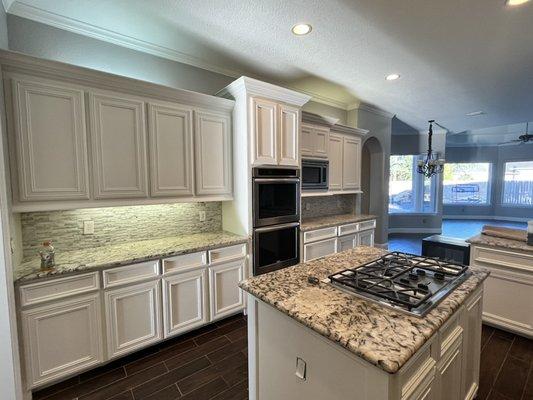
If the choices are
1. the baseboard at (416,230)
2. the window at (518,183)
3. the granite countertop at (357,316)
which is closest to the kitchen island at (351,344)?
the granite countertop at (357,316)

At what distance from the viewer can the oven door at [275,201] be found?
2.95 metres

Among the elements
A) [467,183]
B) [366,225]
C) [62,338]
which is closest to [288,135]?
Answer: [366,225]

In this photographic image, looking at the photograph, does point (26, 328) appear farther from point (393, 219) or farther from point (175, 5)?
point (393, 219)

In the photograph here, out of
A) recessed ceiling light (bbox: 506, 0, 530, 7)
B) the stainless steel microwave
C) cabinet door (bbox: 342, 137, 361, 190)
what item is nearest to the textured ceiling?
recessed ceiling light (bbox: 506, 0, 530, 7)

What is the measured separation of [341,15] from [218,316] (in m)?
3.13

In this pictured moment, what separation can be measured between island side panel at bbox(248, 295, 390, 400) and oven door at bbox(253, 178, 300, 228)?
1559 millimetres

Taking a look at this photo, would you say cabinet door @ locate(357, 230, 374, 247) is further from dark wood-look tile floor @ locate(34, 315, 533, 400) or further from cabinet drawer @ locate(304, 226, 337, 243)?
dark wood-look tile floor @ locate(34, 315, 533, 400)

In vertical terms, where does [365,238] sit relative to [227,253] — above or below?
below

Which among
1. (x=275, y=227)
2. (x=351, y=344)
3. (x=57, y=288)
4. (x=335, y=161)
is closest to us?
(x=351, y=344)

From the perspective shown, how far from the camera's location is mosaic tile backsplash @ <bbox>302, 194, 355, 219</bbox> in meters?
4.42

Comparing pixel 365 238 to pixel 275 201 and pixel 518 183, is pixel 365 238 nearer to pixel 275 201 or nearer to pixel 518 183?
pixel 275 201

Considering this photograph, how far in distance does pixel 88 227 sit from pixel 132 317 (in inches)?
37.2

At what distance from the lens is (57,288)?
1.87m

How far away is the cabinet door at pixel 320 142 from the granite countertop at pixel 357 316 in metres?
2.63
